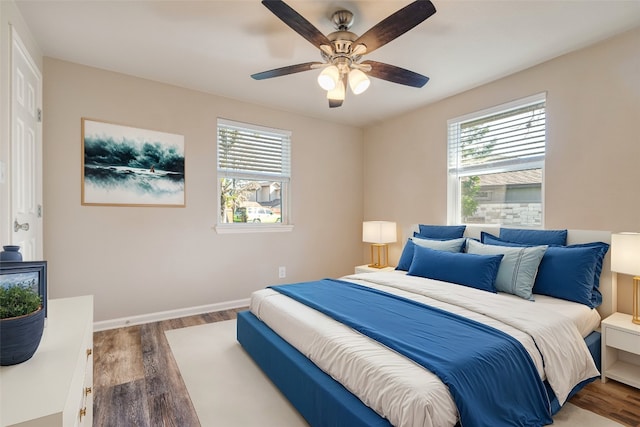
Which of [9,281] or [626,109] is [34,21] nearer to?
[9,281]

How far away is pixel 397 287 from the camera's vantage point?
8.60 feet

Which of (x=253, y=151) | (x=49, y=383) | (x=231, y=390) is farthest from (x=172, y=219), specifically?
(x=49, y=383)

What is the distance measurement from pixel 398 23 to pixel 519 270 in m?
2.02

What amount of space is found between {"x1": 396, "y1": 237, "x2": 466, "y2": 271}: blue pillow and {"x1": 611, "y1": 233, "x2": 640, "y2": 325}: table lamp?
1.11m

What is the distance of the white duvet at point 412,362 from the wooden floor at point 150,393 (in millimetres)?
229

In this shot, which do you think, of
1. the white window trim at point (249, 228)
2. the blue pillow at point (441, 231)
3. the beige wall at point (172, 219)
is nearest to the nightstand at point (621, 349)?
the blue pillow at point (441, 231)

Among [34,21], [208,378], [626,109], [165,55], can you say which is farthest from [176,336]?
[626,109]

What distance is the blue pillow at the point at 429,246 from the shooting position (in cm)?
308

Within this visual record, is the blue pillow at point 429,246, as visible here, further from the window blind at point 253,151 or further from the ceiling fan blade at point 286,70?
the ceiling fan blade at point 286,70

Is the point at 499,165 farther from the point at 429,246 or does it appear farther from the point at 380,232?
the point at 380,232

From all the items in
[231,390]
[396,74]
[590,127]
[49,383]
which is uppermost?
[396,74]

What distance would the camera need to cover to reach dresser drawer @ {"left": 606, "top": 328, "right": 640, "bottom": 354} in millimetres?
2014

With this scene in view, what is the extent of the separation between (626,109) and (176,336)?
4.23m

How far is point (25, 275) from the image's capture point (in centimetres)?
120
